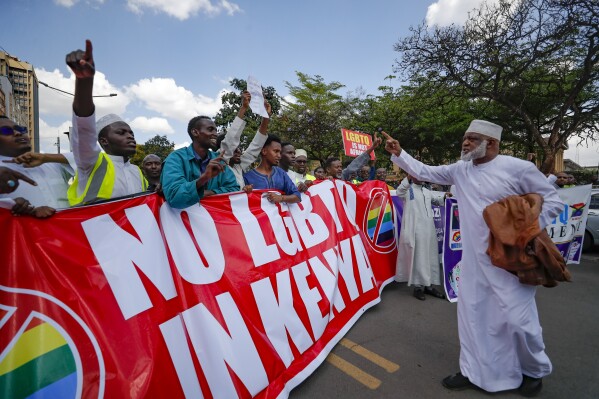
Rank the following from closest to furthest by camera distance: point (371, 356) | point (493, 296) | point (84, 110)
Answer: point (84, 110) < point (493, 296) < point (371, 356)

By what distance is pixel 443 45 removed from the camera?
34.9 ft

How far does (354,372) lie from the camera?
8.98 feet

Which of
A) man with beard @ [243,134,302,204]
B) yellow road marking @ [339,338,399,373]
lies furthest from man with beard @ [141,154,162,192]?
yellow road marking @ [339,338,399,373]

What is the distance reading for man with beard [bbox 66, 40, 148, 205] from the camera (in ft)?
5.44

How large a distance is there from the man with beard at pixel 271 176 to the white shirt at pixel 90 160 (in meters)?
1.11

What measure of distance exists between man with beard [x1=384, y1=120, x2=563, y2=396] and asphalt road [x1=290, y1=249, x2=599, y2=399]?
6.6 inches

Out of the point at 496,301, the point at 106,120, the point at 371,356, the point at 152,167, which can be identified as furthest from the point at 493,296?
the point at 152,167

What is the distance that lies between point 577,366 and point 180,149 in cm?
376

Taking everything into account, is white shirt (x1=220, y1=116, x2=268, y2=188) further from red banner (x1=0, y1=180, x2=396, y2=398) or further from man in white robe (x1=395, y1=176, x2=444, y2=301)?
man in white robe (x1=395, y1=176, x2=444, y2=301)

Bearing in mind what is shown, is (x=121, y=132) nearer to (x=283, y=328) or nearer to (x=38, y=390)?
(x=38, y=390)

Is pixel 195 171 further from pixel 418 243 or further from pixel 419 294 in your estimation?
pixel 419 294

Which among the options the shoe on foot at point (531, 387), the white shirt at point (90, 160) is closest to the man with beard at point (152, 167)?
the white shirt at point (90, 160)

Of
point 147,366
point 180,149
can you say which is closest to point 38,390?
point 147,366

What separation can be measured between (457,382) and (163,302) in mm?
2208
